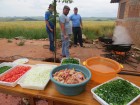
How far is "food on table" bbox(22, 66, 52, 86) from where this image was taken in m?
1.34

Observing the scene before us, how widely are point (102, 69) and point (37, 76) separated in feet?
2.16

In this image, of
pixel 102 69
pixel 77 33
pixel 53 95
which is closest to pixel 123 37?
pixel 77 33

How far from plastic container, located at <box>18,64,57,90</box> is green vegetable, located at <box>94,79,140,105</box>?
51cm

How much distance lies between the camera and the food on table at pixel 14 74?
4.71ft

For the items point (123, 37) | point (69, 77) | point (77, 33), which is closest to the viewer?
point (69, 77)

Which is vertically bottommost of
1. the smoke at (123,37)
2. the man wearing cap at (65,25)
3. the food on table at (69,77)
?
the smoke at (123,37)

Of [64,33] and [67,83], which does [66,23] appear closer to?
[64,33]

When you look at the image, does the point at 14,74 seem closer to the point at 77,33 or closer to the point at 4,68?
the point at 4,68

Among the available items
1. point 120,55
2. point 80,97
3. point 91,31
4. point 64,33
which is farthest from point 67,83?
point 91,31

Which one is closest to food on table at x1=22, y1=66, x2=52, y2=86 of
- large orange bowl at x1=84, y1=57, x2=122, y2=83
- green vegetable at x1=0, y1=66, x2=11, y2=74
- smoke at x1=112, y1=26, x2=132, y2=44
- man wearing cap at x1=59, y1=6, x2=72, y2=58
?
green vegetable at x1=0, y1=66, x2=11, y2=74

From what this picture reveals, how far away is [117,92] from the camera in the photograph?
1.16 metres

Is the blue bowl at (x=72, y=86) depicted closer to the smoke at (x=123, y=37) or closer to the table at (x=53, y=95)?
the table at (x=53, y=95)

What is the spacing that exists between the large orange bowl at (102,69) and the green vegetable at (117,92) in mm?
87

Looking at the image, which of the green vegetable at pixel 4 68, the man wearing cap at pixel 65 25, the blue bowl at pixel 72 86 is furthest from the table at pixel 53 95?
the man wearing cap at pixel 65 25
